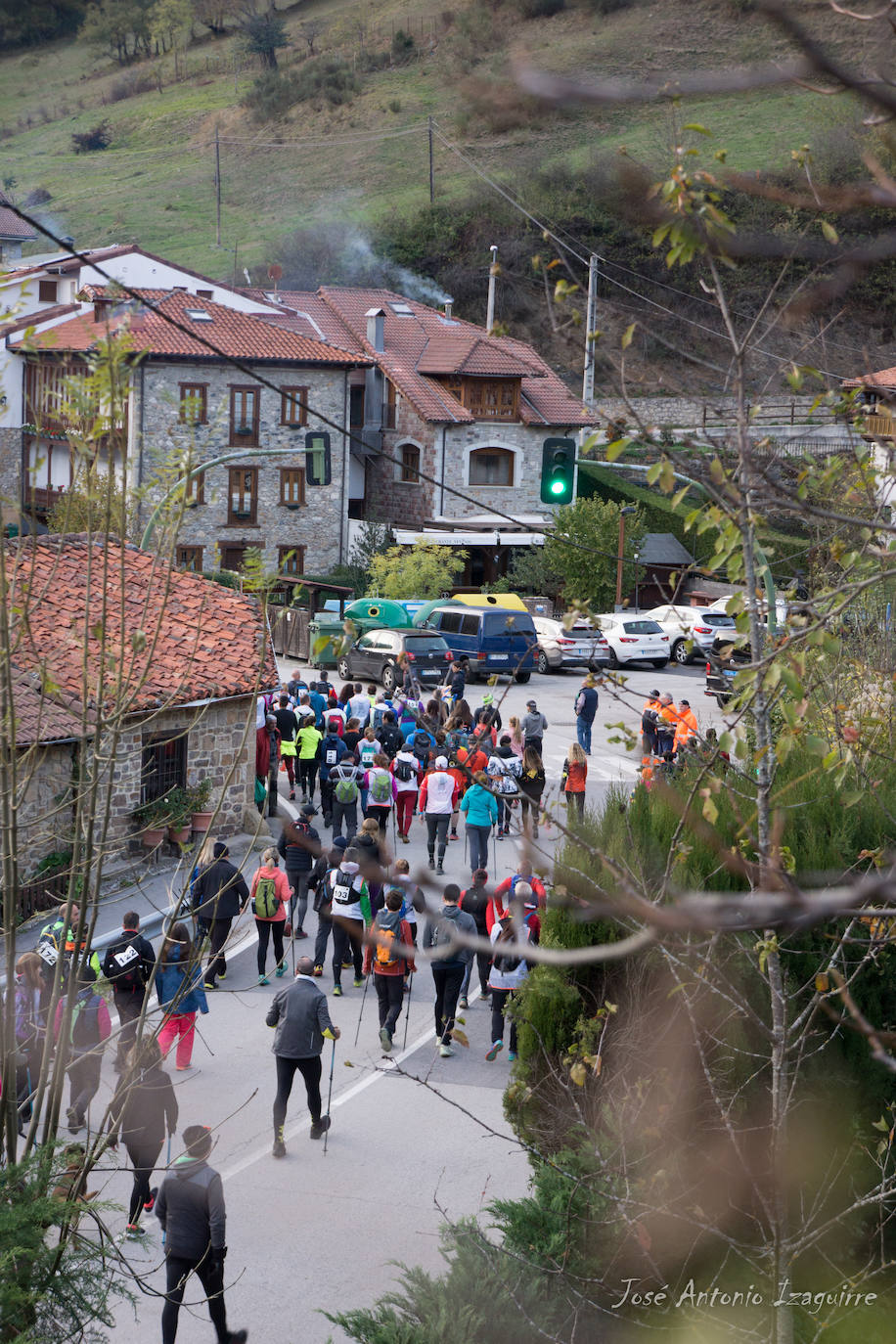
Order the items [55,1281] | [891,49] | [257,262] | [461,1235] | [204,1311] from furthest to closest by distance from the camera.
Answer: [257,262] → [204,1311] → [461,1235] → [55,1281] → [891,49]

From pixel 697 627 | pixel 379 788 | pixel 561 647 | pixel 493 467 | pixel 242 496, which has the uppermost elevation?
pixel 493 467

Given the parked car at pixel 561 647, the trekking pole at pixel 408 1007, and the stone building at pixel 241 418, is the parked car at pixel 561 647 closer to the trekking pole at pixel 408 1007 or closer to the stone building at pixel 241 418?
the stone building at pixel 241 418

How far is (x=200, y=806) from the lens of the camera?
17.4 metres

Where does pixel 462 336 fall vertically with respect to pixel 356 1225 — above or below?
above

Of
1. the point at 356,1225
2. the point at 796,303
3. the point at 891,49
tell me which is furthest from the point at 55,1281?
the point at 891,49

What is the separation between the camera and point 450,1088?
35.7 feet

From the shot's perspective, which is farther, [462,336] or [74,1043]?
[462,336]

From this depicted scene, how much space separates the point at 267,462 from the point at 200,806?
23603 mm

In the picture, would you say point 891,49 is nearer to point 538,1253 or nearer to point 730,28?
point 730,28

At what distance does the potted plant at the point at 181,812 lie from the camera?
16781 millimetres

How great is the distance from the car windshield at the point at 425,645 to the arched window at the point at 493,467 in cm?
1342

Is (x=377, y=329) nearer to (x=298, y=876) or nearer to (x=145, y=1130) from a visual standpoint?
(x=298, y=876)

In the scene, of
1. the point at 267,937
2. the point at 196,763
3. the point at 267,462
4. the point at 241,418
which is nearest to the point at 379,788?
the point at 196,763

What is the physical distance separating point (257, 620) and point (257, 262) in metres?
50.5
